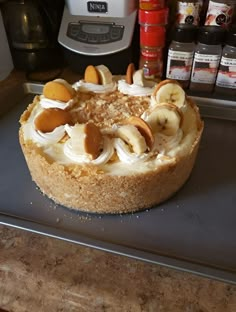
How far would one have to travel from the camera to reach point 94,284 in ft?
2.07

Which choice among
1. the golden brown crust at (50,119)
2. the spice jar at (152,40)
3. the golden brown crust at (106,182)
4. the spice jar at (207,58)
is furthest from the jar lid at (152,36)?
the golden brown crust at (50,119)

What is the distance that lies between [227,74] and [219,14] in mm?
177

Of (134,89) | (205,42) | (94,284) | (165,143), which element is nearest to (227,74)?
(205,42)

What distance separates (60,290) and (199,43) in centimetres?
80

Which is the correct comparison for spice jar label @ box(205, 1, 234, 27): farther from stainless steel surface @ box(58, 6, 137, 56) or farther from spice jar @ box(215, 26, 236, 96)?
stainless steel surface @ box(58, 6, 137, 56)

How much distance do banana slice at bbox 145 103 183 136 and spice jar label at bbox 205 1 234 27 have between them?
1.38 feet

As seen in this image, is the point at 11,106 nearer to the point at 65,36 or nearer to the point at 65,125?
the point at 65,36

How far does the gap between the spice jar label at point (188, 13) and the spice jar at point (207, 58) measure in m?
0.04

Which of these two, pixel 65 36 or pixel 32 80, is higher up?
pixel 65 36

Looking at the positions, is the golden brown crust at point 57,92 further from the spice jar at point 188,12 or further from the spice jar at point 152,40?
the spice jar at point 188,12

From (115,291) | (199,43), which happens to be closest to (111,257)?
(115,291)

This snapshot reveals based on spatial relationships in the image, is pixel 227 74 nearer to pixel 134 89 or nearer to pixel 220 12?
pixel 220 12

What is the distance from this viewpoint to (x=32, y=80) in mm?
1228

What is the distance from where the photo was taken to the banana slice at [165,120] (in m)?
0.75
